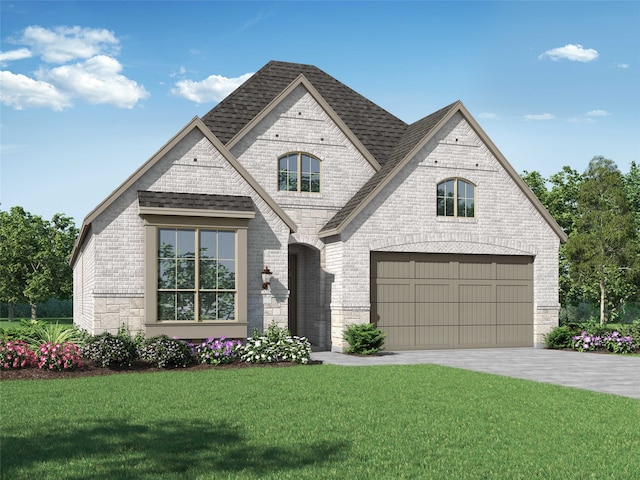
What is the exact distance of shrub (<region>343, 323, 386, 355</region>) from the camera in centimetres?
2083

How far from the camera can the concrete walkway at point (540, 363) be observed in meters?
14.7

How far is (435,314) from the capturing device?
76.6 feet

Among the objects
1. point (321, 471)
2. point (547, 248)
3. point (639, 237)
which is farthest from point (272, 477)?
point (639, 237)

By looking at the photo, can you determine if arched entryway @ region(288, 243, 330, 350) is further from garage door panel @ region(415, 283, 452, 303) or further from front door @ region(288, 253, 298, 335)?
garage door panel @ region(415, 283, 452, 303)

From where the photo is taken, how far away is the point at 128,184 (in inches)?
753

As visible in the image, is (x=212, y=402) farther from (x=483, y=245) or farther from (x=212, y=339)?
(x=483, y=245)

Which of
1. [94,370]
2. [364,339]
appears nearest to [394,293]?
[364,339]

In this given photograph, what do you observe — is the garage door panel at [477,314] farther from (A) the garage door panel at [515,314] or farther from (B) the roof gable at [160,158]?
(B) the roof gable at [160,158]

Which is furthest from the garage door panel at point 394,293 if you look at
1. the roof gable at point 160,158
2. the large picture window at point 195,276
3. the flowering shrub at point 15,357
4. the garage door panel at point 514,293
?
the flowering shrub at point 15,357

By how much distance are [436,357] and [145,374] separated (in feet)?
28.4

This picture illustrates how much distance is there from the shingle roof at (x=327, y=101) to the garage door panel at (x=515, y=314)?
6.60 metres

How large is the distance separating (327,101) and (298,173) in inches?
156

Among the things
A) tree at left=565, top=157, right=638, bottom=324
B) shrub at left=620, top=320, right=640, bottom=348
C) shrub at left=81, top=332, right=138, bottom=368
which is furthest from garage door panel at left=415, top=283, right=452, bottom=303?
tree at left=565, top=157, right=638, bottom=324

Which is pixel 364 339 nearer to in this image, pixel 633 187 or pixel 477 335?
pixel 477 335
